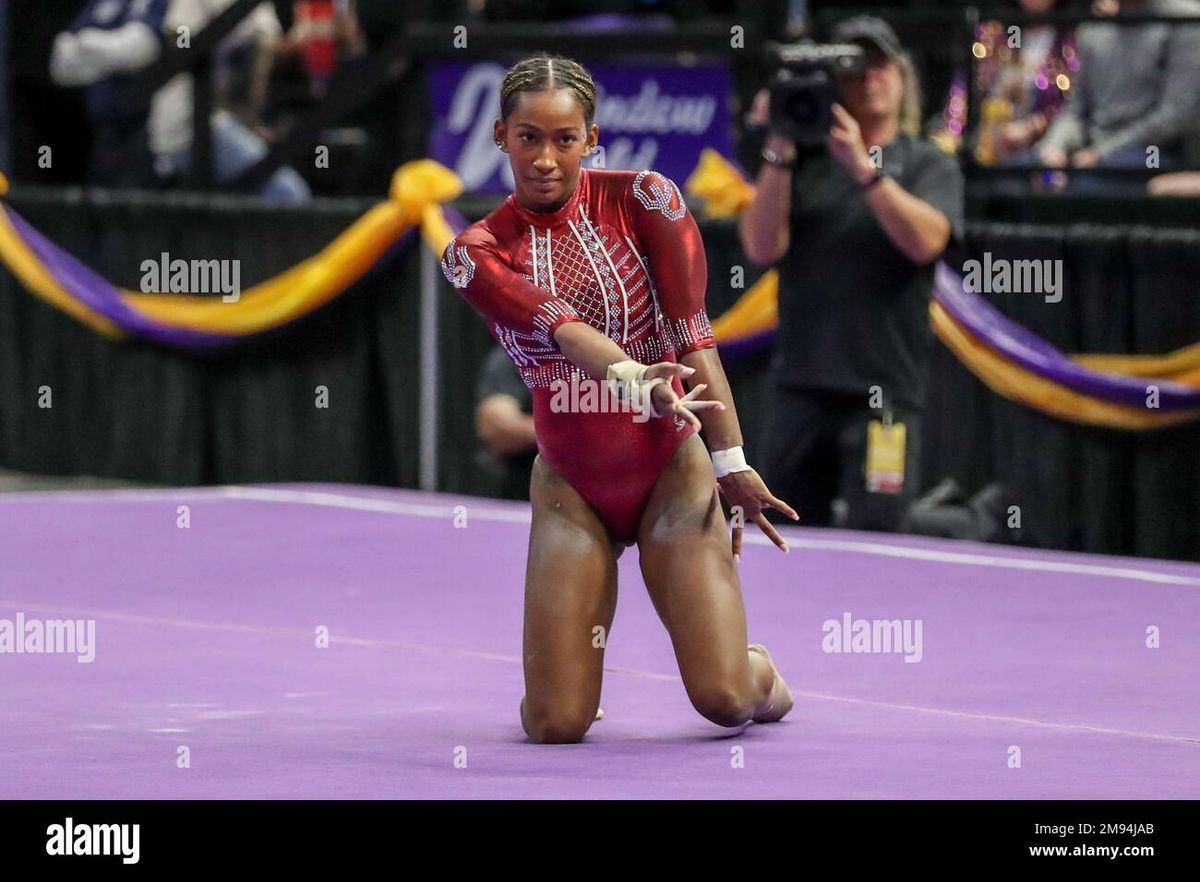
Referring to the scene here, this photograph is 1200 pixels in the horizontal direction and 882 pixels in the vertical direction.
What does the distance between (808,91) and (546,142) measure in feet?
9.32

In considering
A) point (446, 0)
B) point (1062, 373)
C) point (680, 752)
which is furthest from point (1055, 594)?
point (446, 0)

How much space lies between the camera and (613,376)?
5.32 m

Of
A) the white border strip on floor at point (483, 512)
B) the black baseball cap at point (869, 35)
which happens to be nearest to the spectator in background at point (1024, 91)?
the black baseball cap at point (869, 35)

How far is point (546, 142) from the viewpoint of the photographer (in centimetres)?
553

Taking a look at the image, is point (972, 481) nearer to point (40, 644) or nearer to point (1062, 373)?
point (1062, 373)

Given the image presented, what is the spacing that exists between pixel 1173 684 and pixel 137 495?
5.04 metres

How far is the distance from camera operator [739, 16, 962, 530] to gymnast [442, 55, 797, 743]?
8.80ft

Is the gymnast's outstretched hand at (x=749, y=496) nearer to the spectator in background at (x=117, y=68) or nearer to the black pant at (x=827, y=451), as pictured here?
the black pant at (x=827, y=451)

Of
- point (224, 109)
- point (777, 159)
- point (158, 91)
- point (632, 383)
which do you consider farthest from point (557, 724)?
point (224, 109)

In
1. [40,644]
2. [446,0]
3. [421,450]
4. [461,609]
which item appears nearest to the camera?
Answer: [40,644]

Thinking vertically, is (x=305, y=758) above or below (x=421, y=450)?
below

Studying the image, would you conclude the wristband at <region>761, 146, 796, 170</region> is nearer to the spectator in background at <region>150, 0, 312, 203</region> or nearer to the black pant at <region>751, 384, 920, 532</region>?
the black pant at <region>751, 384, 920, 532</region>

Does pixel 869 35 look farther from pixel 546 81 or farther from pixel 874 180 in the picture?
pixel 546 81

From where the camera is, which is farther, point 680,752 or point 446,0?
point 446,0
